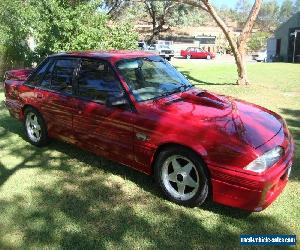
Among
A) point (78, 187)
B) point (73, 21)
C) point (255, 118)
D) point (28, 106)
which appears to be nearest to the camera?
point (255, 118)

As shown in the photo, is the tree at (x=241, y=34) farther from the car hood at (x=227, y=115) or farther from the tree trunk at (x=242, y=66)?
the car hood at (x=227, y=115)

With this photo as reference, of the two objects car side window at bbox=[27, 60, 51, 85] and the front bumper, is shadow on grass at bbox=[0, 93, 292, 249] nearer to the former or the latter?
the front bumper

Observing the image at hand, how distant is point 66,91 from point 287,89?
393 inches

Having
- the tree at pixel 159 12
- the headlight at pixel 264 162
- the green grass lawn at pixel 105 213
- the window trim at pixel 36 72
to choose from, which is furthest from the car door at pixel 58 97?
the tree at pixel 159 12

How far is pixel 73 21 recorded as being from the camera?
1330cm

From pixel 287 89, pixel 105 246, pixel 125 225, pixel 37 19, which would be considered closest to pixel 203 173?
pixel 125 225

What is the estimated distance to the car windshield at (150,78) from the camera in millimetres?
4805

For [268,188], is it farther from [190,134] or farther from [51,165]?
[51,165]

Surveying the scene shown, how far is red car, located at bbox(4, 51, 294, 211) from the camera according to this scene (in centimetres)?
376

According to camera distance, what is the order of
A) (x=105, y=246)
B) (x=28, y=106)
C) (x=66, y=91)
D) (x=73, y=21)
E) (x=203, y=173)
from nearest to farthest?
1. (x=105, y=246)
2. (x=203, y=173)
3. (x=66, y=91)
4. (x=28, y=106)
5. (x=73, y=21)

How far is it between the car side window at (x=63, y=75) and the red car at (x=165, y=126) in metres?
0.02

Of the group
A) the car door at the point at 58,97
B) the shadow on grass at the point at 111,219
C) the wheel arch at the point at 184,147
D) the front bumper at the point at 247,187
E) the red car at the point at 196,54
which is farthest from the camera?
the red car at the point at 196,54

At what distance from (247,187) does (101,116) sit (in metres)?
2.12

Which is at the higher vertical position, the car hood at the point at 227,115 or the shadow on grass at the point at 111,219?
the car hood at the point at 227,115
